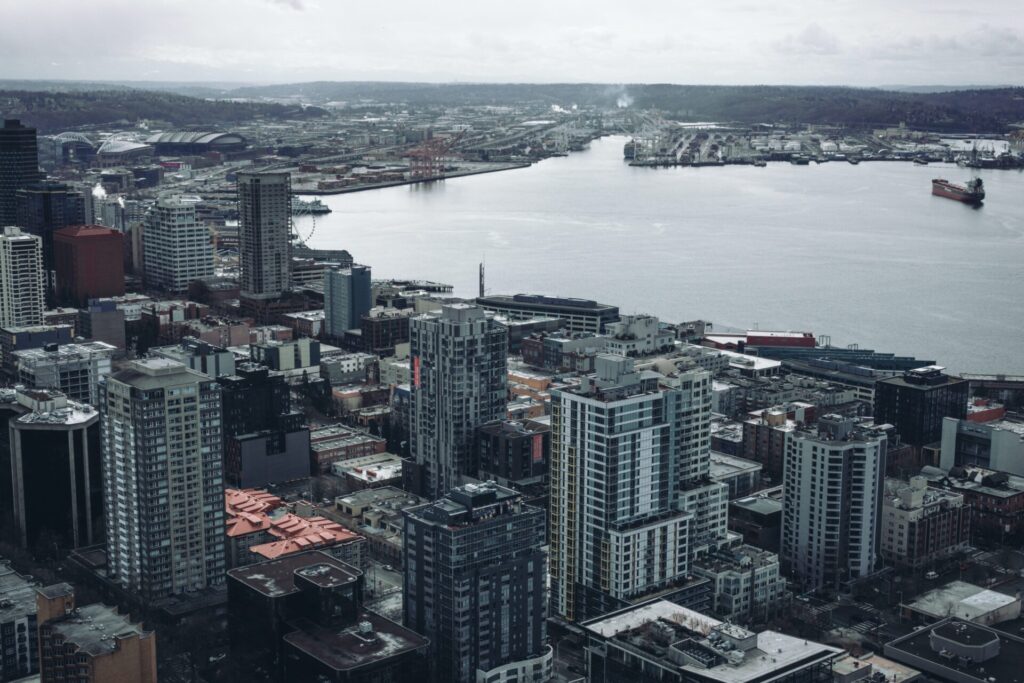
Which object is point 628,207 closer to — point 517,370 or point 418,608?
point 517,370

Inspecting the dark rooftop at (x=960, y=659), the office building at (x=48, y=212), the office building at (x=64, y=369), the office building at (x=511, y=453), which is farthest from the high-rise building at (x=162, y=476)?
the office building at (x=48, y=212)

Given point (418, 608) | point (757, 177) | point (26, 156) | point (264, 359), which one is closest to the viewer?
point (418, 608)

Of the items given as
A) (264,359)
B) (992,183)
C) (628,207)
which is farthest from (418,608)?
(992,183)

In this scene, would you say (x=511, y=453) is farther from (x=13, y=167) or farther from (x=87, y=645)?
(x=13, y=167)

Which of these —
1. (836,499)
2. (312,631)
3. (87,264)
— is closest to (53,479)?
(312,631)

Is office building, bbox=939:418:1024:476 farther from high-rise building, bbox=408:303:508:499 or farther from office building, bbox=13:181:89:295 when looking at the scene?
office building, bbox=13:181:89:295

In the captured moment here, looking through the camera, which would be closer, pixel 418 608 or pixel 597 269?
pixel 418 608
